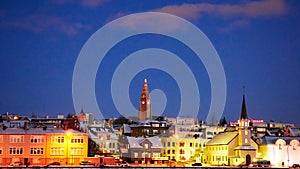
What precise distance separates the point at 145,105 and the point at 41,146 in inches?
3970

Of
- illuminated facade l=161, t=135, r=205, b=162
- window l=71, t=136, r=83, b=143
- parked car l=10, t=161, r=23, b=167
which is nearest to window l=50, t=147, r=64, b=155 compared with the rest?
window l=71, t=136, r=83, b=143

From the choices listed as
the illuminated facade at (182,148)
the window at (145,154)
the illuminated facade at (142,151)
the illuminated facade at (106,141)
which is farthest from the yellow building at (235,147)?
the illuminated facade at (106,141)

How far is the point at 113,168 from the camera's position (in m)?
77.1

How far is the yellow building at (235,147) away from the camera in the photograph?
98.5 metres

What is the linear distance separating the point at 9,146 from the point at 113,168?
18.8 metres

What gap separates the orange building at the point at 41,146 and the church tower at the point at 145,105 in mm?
92481

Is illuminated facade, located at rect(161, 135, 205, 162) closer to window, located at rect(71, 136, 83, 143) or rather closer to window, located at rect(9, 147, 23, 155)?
window, located at rect(71, 136, 83, 143)

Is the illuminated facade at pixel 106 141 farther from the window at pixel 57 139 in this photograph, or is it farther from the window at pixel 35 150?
the window at pixel 35 150

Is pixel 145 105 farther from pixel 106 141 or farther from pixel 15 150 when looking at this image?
pixel 15 150

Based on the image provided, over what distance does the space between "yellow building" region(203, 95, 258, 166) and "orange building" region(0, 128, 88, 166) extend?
2762 centimetres

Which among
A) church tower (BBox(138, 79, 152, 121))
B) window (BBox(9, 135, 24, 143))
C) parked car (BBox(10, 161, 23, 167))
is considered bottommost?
parked car (BBox(10, 161, 23, 167))

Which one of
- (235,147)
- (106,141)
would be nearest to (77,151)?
(106,141)

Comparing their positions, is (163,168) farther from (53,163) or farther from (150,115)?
(150,115)

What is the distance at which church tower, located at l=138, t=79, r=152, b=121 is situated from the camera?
182825 millimetres
